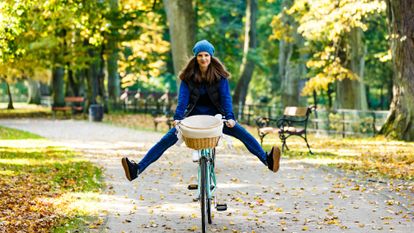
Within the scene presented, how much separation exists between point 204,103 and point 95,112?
1010 inches

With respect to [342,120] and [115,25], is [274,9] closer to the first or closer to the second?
[115,25]

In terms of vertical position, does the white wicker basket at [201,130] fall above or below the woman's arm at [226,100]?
below

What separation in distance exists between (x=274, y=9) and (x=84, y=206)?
42.9 metres

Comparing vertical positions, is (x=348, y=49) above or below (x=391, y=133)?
above

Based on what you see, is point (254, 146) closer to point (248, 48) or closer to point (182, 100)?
point (182, 100)

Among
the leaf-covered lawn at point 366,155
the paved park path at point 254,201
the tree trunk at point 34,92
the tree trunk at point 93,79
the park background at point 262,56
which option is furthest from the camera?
the tree trunk at point 34,92

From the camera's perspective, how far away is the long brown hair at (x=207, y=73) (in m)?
7.89

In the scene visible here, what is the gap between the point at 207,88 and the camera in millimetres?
7918

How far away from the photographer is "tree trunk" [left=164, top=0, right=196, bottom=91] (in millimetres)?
24531

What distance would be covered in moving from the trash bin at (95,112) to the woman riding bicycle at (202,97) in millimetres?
25524

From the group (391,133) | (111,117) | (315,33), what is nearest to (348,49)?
(315,33)

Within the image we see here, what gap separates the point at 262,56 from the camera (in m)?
39.0

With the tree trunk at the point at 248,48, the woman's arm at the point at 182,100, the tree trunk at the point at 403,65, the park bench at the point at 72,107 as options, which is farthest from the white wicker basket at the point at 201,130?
the tree trunk at the point at 248,48

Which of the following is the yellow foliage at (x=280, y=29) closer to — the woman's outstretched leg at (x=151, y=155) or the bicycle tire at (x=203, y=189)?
the woman's outstretched leg at (x=151, y=155)
